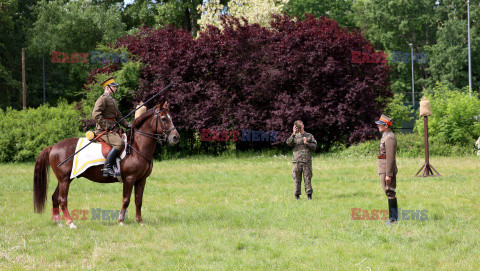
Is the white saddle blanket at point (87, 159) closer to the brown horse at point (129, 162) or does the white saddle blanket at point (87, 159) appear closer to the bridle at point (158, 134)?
the brown horse at point (129, 162)

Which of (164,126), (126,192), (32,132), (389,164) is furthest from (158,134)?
(32,132)

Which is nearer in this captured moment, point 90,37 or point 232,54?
point 232,54

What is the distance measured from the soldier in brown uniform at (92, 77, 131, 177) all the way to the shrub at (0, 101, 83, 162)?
1491 cm

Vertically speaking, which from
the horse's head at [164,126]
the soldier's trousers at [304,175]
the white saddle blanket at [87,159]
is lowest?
the soldier's trousers at [304,175]

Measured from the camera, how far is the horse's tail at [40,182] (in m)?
9.98

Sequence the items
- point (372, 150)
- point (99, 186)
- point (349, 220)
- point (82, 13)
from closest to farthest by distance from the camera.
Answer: point (349, 220), point (99, 186), point (372, 150), point (82, 13)

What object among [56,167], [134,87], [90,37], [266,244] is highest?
[90,37]

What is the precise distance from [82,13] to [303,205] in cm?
3372

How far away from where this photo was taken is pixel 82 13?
130ft

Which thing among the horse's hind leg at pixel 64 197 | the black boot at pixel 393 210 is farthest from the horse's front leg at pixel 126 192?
the black boot at pixel 393 210

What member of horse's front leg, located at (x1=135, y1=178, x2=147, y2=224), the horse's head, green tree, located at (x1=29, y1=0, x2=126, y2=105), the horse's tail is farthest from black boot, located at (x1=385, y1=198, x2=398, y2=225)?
green tree, located at (x1=29, y1=0, x2=126, y2=105)

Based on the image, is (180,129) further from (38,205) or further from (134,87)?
(38,205)

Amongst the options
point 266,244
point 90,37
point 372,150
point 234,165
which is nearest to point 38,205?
point 266,244

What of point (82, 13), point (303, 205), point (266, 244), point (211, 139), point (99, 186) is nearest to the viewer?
point (266, 244)
